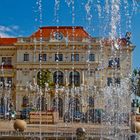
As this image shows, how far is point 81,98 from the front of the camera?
5966 cm

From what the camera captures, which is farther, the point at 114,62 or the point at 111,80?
the point at 114,62

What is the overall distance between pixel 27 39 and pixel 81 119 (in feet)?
90.0

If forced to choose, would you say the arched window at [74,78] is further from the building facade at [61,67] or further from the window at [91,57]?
the window at [91,57]

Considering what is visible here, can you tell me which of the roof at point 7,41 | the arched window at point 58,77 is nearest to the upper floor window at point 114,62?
the arched window at point 58,77

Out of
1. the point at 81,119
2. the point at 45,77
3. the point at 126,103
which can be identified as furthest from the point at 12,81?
the point at 81,119

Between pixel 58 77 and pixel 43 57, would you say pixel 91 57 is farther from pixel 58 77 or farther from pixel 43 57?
pixel 43 57

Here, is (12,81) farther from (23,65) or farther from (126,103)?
(126,103)

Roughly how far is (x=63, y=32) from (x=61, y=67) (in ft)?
17.4

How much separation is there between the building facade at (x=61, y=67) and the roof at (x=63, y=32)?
549 mm

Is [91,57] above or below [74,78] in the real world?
above

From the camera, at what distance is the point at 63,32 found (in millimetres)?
64938

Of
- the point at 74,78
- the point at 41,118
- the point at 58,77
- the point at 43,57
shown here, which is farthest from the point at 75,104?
the point at 41,118

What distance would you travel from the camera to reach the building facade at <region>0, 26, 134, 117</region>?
202 feet

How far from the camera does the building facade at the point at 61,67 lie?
61.7m
